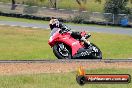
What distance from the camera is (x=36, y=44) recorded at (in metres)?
28.8

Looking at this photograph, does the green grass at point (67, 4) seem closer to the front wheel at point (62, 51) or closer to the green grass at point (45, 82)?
the front wheel at point (62, 51)

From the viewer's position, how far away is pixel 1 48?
25.7m

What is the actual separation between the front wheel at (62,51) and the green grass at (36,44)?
8878mm

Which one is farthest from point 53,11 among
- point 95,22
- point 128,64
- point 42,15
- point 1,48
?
point 128,64

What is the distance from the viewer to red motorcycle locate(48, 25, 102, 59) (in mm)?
12297

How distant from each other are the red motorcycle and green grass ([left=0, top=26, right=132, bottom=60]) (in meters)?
8.90

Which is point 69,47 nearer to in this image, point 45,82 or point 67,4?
point 45,82

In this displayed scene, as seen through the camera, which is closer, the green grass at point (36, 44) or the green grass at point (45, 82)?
the green grass at point (45, 82)

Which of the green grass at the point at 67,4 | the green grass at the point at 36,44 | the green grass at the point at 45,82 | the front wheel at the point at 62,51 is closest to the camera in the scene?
the green grass at the point at 45,82

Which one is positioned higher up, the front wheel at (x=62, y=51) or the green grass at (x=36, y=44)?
the front wheel at (x=62, y=51)

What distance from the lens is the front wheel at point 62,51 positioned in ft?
40.3

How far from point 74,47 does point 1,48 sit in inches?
556

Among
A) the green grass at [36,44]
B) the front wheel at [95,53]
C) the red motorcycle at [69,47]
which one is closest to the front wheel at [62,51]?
the red motorcycle at [69,47]

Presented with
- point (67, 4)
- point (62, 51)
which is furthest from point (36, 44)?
point (67, 4)
